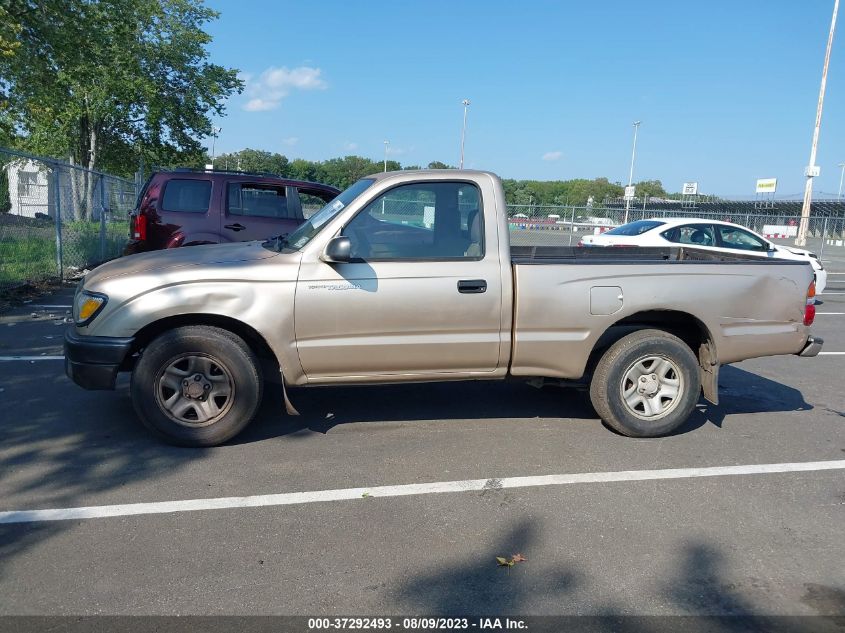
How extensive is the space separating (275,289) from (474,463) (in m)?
Result: 1.76

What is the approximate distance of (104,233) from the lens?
1525 cm

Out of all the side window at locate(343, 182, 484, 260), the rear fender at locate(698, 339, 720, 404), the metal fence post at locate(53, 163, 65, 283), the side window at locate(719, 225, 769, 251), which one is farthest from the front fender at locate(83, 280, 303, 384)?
the side window at locate(719, 225, 769, 251)

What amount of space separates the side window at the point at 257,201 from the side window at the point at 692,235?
7638mm

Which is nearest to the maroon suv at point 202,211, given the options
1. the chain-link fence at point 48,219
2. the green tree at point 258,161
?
the chain-link fence at point 48,219

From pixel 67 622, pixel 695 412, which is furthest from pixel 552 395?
pixel 67 622

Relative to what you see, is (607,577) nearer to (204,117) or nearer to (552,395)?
(552,395)

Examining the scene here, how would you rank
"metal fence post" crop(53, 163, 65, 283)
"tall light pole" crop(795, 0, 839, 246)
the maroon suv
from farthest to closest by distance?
"tall light pole" crop(795, 0, 839, 246) < "metal fence post" crop(53, 163, 65, 283) < the maroon suv

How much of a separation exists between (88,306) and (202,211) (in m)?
5.25

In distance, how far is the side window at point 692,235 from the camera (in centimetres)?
1334

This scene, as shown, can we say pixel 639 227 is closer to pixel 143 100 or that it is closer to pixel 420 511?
pixel 420 511

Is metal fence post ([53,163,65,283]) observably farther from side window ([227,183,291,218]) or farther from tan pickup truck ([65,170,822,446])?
tan pickup truck ([65,170,822,446])

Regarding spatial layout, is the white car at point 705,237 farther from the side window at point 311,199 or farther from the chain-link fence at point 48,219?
the chain-link fence at point 48,219

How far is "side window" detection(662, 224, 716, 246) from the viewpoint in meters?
13.3

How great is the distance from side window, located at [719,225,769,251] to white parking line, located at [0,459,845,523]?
30.8 ft
